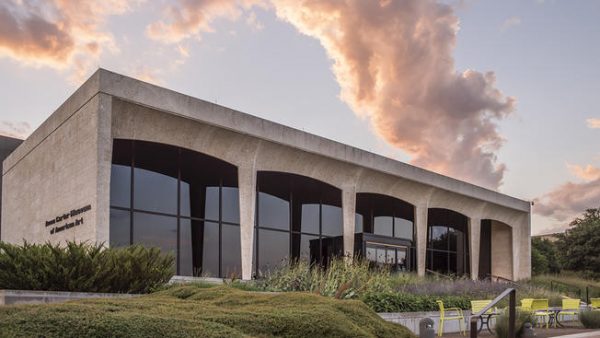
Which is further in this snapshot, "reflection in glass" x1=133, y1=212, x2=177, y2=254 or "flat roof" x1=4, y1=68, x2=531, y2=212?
"reflection in glass" x1=133, y1=212, x2=177, y2=254

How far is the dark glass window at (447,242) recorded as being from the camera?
39.7m

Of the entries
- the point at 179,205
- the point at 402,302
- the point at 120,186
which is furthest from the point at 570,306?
the point at 120,186

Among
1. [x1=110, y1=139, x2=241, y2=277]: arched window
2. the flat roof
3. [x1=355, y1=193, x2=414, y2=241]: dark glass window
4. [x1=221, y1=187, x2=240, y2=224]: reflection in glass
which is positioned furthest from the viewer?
[x1=355, y1=193, x2=414, y2=241]: dark glass window

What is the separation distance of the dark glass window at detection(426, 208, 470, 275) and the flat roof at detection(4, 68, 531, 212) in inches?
247

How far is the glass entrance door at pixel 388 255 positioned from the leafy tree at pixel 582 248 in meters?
22.5

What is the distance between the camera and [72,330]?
6391mm

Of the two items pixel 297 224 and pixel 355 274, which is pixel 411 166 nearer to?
pixel 297 224

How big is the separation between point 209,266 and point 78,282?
11563 millimetres

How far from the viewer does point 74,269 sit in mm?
13352

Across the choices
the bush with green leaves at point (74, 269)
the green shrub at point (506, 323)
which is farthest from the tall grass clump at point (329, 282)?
the bush with green leaves at point (74, 269)

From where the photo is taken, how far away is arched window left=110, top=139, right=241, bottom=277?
2233cm

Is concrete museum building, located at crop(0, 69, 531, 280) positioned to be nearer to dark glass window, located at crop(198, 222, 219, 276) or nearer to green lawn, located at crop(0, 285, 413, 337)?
dark glass window, located at crop(198, 222, 219, 276)

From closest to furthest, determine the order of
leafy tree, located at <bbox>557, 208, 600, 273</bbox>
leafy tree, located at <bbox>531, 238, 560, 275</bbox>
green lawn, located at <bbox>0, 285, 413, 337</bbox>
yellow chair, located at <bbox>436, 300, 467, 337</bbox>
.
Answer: green lawn, located at <bbox>0, 285, 413, 337</bbox> → yellow chair, located at <bbox>436, 300, 467, 337</bbox> → leafy tree, located at <bbox>557, 208, 600, 273</bbox> → leafy tree, located at <bbox>531, 238, 560, 275</bbox>

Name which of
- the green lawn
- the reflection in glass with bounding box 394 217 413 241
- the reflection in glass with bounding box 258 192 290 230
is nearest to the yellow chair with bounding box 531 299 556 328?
the green lawn
